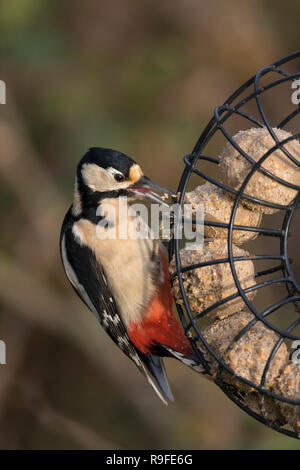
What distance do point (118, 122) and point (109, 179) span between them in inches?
54.4

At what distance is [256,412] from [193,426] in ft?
5.97

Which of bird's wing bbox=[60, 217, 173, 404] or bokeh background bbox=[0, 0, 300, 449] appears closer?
bird's wing bbox=[60, 217, 173, 404]

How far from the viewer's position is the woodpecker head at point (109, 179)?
2072mm

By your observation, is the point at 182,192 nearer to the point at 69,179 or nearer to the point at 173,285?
the point at 173,285

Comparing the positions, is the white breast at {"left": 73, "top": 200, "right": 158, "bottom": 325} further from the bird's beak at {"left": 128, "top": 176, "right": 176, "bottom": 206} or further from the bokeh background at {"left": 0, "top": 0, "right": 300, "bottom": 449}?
the bokeh background at {"left": 0, "top": 0, "right": 300, "bottom": 449}

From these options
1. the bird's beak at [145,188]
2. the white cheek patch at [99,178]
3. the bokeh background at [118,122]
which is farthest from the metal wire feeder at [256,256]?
the bokeh background at [118,122]

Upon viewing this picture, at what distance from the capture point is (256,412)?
1.75 meters

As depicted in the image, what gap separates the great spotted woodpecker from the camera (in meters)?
2.16

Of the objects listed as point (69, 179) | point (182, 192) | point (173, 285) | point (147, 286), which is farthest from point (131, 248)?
point (69, 179)

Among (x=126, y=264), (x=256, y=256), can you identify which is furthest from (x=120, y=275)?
(x=256, y=256)

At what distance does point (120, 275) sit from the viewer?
7.34 feet

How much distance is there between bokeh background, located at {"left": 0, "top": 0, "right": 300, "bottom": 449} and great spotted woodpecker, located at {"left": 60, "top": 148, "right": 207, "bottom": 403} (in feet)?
3.69

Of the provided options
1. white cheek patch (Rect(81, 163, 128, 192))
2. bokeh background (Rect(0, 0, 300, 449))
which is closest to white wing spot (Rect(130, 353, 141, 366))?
white cheek patch (Rect(81, 163, 128, 192))

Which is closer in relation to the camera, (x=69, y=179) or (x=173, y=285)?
(x=173, y=285)
